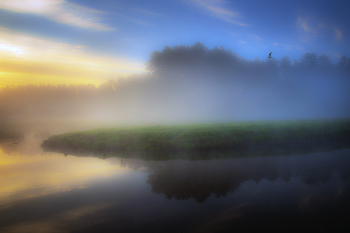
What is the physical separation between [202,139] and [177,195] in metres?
13.7

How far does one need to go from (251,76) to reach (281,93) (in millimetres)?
16756

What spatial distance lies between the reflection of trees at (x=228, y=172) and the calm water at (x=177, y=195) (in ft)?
0.24

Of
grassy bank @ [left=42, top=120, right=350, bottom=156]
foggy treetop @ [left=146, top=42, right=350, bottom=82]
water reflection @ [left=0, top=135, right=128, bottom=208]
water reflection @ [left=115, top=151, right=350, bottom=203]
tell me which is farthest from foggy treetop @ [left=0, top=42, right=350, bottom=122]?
water reflection @ [left=0, top=135, right=128, bottom=208]

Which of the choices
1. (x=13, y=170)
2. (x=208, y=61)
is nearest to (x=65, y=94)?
(x=208, y=61)

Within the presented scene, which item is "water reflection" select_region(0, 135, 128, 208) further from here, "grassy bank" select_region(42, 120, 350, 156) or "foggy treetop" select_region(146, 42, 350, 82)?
"foggy treetop" select_region(146, 42, 350, 82)

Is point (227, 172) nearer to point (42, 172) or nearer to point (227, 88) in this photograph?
point (42, 172)

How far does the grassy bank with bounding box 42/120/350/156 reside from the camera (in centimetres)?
2542

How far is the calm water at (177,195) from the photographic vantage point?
400 inches

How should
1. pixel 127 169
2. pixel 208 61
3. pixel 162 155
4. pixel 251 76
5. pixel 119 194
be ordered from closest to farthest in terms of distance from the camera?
pixel 119 194
pixel 127 169
pixel 162 155
pixel 208 61
pixel 251 76

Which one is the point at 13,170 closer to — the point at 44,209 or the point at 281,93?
the point at 44,209

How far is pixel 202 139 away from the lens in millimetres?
26578

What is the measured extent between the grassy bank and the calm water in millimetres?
4268

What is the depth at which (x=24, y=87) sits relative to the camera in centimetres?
14050

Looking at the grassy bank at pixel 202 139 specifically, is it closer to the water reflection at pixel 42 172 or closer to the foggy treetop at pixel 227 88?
the water reflection at pixel 42 172
